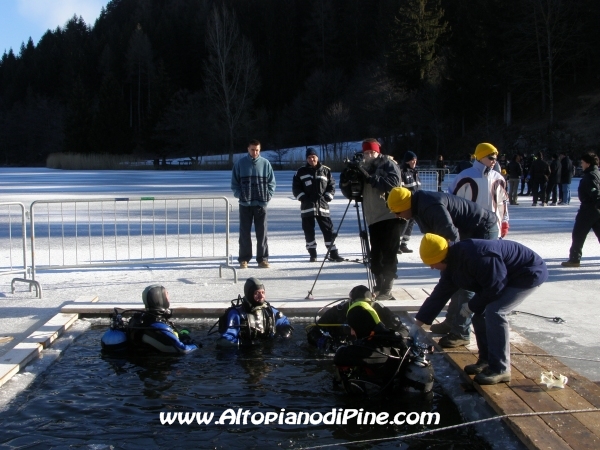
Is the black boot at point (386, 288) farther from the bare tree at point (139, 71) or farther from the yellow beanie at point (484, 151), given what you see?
the bare tree at point (139, 71)

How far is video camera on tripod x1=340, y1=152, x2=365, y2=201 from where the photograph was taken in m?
8.12

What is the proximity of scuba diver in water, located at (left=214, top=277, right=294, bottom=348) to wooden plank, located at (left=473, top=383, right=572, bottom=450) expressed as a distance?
221 cm

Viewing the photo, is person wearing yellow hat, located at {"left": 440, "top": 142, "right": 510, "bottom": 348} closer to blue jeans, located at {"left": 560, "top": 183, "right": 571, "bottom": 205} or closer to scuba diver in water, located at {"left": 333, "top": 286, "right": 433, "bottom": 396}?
scuba diver in water, located at {"left": 333, "top": 286, "right": 433, "bottom": 396}

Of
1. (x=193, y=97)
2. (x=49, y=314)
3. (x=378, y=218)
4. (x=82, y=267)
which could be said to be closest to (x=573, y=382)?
(x=378, y=218)

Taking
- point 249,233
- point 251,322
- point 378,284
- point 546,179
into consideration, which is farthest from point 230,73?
point 251,322

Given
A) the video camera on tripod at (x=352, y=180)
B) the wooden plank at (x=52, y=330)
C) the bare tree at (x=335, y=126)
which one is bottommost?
the wooden plank at (x=52, y=330)

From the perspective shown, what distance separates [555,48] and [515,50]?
2961mm

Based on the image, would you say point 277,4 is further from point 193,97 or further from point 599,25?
point 599,25

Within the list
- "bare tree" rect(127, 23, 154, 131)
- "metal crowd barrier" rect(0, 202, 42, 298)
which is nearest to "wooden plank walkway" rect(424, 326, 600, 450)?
"metal crowd barrier" rect(0, 202, 42, 298)

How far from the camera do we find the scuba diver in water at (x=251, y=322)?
6.45m

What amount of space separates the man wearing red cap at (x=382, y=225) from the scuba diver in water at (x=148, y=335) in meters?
2.49

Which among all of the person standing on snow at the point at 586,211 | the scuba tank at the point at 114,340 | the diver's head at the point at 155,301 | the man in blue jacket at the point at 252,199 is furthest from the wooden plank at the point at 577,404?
the man in blue jacket at the point at 252,199

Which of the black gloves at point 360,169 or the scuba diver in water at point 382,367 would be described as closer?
the scuba diver in water at point 382,367

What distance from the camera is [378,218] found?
8.02 metres
